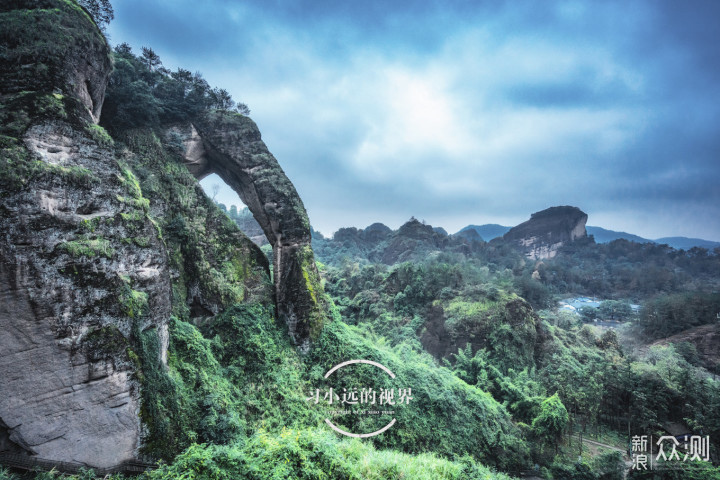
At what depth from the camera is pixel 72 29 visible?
8062mm

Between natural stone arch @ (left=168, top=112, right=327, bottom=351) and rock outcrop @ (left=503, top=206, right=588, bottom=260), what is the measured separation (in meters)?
81.6

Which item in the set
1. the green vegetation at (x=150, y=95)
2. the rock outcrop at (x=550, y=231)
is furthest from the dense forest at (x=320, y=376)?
the rock outcrop at (x=550, y=231)

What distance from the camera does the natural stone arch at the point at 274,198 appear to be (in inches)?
519

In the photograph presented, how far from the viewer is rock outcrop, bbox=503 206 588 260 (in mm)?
76688

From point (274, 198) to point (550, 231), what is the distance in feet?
285

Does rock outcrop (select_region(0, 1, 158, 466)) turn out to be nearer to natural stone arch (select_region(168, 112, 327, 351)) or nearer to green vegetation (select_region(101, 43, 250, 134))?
green vegetation (select_region(101, 43, 250, 134))

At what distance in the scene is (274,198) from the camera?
13.7 meters

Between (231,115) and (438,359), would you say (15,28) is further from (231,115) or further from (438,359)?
(438,359)

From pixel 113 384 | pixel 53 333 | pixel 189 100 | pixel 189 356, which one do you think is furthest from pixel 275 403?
pixel 189 100

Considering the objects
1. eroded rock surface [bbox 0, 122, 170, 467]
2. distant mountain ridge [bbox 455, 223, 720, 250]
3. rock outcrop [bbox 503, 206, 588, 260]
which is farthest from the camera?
distant mountain ridge [bbox 455, 223, 720, 250]

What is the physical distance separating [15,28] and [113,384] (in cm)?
951

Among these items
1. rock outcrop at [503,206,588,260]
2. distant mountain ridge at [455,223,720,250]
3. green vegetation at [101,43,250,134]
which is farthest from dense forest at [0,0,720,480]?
distant mountain ridge at [455,223,720,250]

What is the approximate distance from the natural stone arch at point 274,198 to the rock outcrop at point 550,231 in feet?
268

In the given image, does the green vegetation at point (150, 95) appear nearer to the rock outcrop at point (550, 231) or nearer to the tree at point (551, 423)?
the tree at point (551, 423)
